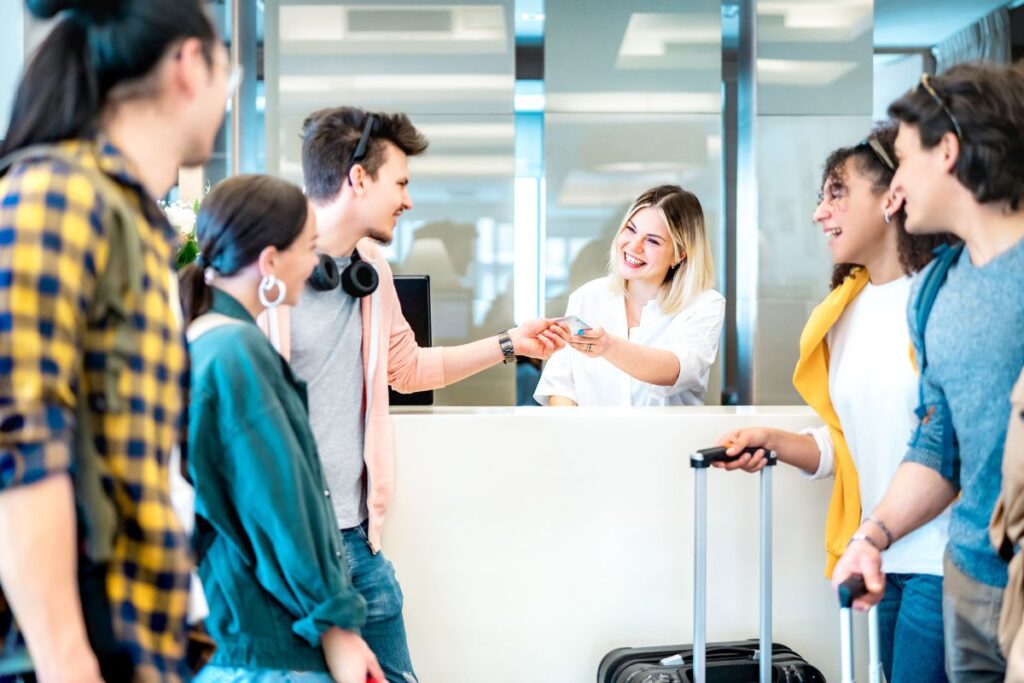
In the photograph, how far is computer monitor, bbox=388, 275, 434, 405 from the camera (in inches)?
113

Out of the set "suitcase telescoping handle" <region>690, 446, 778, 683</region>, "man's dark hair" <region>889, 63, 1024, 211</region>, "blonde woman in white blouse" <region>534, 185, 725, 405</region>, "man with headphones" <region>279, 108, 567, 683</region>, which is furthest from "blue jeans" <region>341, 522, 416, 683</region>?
"man's dark hair" <region>889, 63, 1024, 211</region>

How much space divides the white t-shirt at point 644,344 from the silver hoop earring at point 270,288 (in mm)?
1608

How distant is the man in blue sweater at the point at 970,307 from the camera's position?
4.98 feet

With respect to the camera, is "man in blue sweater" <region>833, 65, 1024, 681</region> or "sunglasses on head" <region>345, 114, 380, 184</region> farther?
"sunglasses on head" <region>345, 114, 380, 184</region>

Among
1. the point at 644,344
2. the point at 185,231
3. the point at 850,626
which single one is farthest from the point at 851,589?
the point at 185,231

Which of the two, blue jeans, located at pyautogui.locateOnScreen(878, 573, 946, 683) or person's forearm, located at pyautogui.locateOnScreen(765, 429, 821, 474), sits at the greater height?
person's forearm, located at pyautogui.locateOnScreen(765, 429, 821, 474)

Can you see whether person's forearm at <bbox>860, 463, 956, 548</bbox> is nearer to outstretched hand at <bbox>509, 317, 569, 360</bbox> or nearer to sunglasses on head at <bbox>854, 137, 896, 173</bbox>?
sunglasses on head at <bbox>854, 137, 896, 173</bbox>

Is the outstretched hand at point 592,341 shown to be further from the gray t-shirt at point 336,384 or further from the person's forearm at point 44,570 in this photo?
the person's forearm at point 44,570

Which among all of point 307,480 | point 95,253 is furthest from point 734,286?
point 95,253

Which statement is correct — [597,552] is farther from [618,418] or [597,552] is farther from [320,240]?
[320,240]

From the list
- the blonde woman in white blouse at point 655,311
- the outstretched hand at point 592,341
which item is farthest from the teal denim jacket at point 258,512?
the blonde woman in white blouse at point 655,311

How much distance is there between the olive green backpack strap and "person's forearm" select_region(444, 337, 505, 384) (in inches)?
60.8

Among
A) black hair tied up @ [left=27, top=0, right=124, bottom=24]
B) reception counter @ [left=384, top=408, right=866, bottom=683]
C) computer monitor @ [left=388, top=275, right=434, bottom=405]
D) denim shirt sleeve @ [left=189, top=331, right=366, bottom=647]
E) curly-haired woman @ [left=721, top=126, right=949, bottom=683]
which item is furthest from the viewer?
computer monitor @ [left=388, top=275, right=434, bottom=405]

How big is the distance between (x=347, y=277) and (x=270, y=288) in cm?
51
